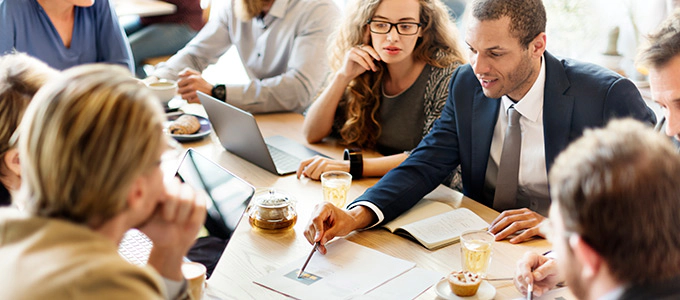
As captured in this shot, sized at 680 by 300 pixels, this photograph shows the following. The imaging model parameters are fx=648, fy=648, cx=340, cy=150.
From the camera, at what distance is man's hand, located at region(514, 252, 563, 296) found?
1.33m

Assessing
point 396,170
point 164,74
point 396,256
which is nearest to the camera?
point 396,256

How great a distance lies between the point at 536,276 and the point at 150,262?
77 centimetres

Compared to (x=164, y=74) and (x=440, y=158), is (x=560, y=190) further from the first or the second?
(x=164, y=74)

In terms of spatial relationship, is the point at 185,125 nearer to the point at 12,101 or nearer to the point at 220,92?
the point at 220,92

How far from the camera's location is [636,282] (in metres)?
0.88

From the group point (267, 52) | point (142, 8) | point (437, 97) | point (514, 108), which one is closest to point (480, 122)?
point (514, 108)

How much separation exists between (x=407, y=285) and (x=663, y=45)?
30.2 inches

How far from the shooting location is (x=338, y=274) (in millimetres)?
1419

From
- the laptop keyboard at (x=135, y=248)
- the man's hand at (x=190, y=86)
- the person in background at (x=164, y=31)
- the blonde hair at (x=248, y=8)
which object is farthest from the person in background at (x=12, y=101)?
the person in background at (x=164, y=31)

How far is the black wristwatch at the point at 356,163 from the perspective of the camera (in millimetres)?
2002

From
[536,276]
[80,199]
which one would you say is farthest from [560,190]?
[80,199]

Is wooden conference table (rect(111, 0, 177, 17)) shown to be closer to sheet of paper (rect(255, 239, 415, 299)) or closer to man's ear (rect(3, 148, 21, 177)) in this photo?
man's ear (rect(3, 148, 21, 177))

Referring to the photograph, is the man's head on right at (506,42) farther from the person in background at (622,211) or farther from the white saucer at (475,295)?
the person in background at (622,211)

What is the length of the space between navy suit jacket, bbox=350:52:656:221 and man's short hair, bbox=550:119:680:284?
83 cm
